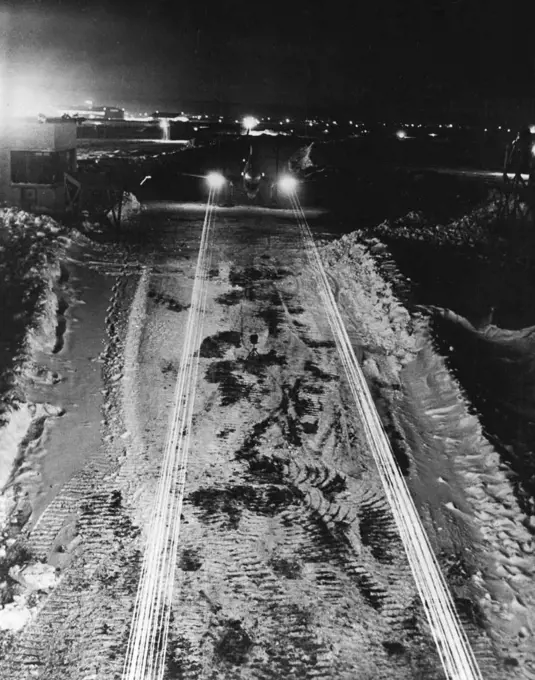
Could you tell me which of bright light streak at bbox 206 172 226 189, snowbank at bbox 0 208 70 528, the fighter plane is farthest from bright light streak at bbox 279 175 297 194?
snowbank at bbox 0 208 70 528

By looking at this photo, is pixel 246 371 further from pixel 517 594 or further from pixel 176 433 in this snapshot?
pixel 517 594

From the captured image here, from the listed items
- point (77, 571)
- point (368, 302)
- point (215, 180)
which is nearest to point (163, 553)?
point (77, 571)

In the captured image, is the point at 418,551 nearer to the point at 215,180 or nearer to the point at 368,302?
the point at 368,302

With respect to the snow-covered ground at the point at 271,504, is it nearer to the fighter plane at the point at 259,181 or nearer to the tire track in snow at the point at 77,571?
the tire track in snow at the point at 77,571

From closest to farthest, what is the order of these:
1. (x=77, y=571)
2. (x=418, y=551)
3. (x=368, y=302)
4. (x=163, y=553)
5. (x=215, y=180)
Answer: (x=77, y=571) → (x=163, y=553) → (x=418, y=551) → (x=368, y=302) → (x=215, y=180)

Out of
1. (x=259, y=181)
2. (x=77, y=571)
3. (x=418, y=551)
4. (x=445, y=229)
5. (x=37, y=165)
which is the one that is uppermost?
(x=37, y=165)

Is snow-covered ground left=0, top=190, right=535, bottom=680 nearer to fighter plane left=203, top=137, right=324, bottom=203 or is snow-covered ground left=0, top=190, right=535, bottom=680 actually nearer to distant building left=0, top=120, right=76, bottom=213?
distant building left=0, top=120, right=76, bottom=213

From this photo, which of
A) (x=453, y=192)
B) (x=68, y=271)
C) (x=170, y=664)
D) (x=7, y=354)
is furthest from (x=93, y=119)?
(x=170, y=664)
